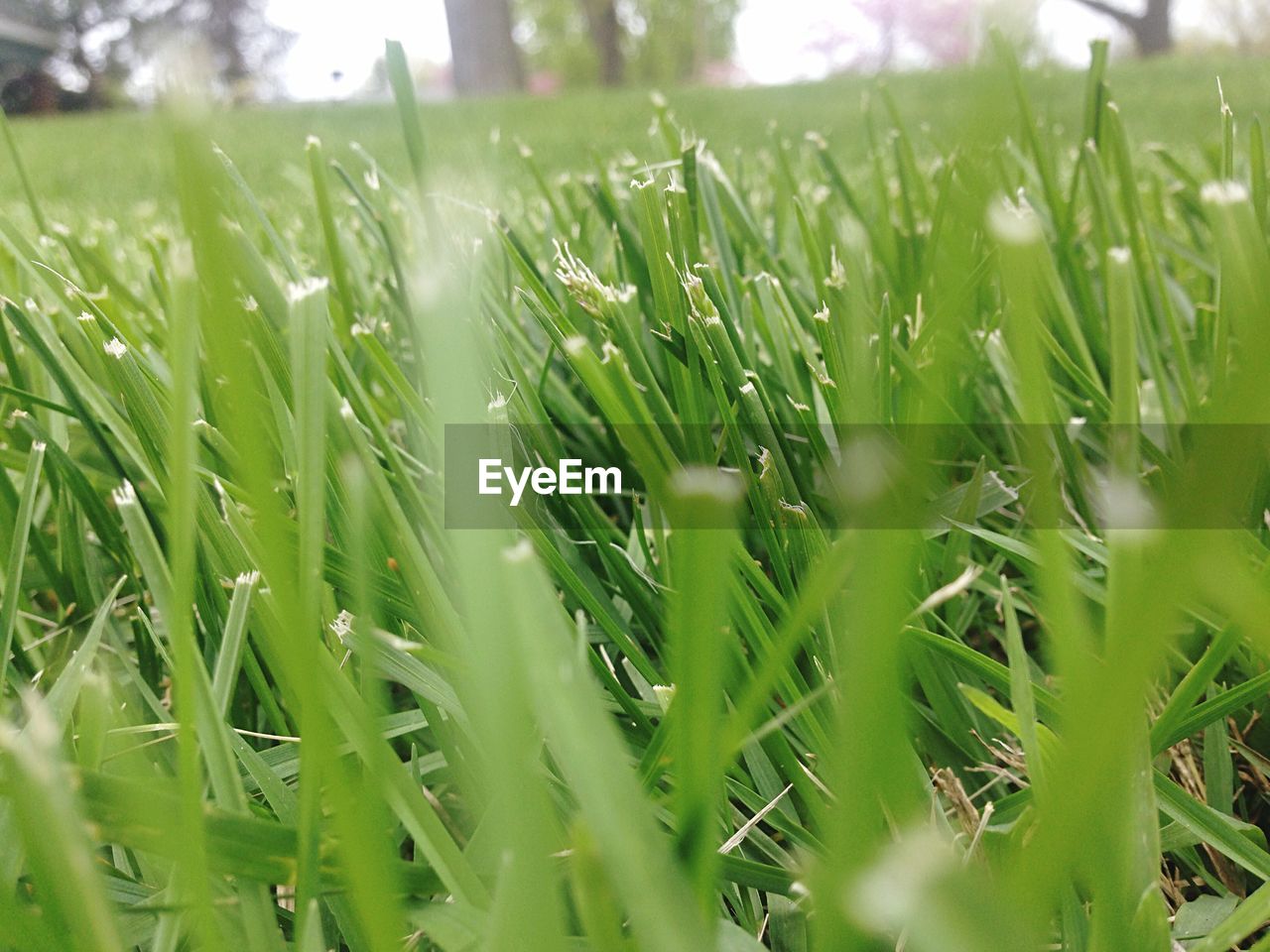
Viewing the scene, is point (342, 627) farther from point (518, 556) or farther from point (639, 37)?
point (639, 37)

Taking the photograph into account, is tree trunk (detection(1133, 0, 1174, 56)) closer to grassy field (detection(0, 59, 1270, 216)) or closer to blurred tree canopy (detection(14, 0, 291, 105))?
grassy field (detection(0, 59, 1270, 216))

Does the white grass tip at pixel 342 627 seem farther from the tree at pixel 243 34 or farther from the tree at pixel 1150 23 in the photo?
the tree at pixel 243 34

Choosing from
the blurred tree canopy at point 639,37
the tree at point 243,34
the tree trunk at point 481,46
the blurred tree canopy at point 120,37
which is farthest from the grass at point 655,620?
the tree at point 243,34

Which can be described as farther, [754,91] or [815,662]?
[754,91]

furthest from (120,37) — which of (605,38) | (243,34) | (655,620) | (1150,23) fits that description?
(655,620)

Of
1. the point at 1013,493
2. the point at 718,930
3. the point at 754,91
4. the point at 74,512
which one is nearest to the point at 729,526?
the point at 718,930

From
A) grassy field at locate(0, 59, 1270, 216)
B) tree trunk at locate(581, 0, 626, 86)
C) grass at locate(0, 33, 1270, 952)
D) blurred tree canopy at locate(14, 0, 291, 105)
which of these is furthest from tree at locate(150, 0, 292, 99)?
grass at locate(0, 33, 1270, 952)

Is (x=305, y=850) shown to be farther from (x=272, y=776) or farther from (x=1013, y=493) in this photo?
(x=1013, y=493)
